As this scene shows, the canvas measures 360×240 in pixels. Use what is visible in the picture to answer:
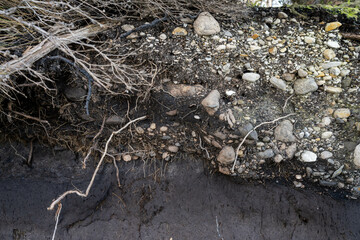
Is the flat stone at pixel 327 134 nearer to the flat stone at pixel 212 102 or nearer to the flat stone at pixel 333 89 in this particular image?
the flat stone at pixel 333 89

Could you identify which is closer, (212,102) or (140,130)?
(212,102)

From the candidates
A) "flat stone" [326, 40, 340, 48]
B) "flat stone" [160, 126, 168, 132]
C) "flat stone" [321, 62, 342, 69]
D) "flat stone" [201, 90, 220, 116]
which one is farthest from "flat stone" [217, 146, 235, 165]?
"flat stone" [326, 40, 340, 48]

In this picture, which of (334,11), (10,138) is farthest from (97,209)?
(334,11)

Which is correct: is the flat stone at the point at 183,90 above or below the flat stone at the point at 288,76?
below

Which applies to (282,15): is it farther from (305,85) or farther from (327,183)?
(327,183)

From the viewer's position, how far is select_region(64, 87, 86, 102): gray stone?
2045 mm

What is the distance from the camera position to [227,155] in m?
1.98

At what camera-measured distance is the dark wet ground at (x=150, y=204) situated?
2027 millimetres

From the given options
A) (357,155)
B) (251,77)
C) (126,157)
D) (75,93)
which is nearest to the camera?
(357,155)

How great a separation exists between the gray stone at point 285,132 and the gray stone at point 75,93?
1235 mm

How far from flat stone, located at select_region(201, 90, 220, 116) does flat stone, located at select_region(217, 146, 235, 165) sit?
237 mm

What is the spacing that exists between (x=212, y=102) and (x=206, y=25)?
1.56ft

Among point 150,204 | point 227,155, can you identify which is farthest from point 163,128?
point 150,204

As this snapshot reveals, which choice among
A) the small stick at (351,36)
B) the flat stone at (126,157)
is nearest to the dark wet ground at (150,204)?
the flat stone at (126,157)
